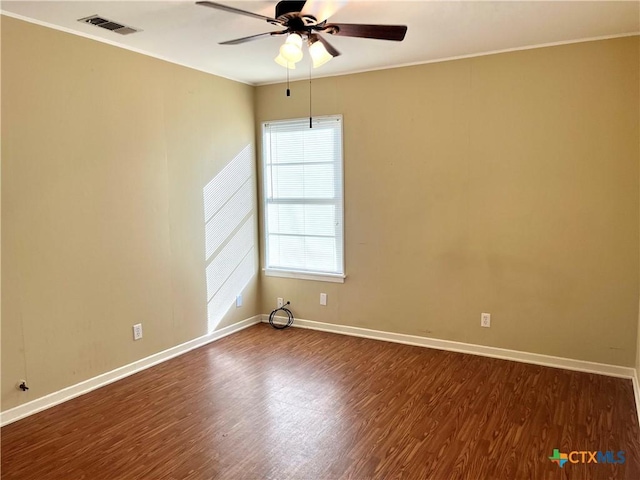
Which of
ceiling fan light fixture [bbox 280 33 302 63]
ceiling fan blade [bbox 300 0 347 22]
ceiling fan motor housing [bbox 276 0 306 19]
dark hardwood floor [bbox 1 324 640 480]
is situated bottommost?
dark hardwood floor [bbox 1 324 640 480]

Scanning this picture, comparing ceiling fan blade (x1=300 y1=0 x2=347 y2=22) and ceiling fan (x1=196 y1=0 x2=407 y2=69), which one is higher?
ceiling fan blade (x1=300 y1=0 x2=347 y2=22)

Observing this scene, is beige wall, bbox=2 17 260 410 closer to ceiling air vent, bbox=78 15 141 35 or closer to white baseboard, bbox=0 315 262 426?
white baseboard, bbox=0 315 262 426

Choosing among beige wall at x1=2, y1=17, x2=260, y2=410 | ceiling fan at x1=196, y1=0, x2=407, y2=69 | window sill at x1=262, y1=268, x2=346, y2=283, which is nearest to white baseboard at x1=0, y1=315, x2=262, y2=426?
beige wall at x1=2, y1=17, x2=260, y2=410

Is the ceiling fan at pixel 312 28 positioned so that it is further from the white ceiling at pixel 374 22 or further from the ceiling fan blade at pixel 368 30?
the white ceiling at pixel 374 22

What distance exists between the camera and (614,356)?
3475 millimetres

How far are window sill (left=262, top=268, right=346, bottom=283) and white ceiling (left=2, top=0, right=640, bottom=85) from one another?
1992 mm

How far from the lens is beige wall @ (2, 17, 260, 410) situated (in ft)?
9.54

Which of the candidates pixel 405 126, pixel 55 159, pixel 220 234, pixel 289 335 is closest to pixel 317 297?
pixel 289 335

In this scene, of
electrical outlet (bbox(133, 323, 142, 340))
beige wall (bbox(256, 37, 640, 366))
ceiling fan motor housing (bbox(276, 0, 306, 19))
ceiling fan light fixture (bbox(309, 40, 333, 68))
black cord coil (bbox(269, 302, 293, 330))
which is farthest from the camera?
black cord coil (bbox(269, 302, 293, 330))

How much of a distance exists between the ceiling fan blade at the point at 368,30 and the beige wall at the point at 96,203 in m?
1.81

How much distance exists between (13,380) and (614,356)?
13.7 feet

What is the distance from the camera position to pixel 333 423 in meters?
2.84

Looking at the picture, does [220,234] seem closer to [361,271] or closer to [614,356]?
[361,271]

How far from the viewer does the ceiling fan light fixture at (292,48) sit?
8.32 ft
